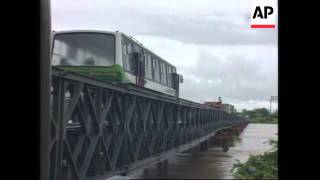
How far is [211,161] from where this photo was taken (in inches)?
289

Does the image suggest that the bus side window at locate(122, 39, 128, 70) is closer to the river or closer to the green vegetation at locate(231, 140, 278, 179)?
the river

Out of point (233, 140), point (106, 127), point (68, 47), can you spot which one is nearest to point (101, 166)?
point (106, 127)

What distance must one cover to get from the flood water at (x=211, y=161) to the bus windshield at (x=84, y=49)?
87.8 inches

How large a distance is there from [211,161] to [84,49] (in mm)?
2987

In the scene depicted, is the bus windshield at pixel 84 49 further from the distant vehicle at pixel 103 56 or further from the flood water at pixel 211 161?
the flood water at pixel 211 161

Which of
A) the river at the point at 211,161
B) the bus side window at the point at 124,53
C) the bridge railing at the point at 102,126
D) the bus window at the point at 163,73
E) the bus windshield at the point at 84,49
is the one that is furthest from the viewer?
the bus window at the point at 163,73

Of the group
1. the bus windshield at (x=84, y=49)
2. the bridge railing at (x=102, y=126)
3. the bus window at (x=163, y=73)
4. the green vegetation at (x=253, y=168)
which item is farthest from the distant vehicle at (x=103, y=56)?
the green vegetation at (x=253, y=168)

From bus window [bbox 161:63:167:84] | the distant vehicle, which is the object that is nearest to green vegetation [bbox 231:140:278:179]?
the distant vehicle

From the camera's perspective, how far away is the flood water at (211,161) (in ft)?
15.7

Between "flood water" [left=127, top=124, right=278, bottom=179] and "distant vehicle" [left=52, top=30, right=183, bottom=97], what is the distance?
1496 mm

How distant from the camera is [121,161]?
18.4 ft

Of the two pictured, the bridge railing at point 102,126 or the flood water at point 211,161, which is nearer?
the bridge railing at point 102,126
